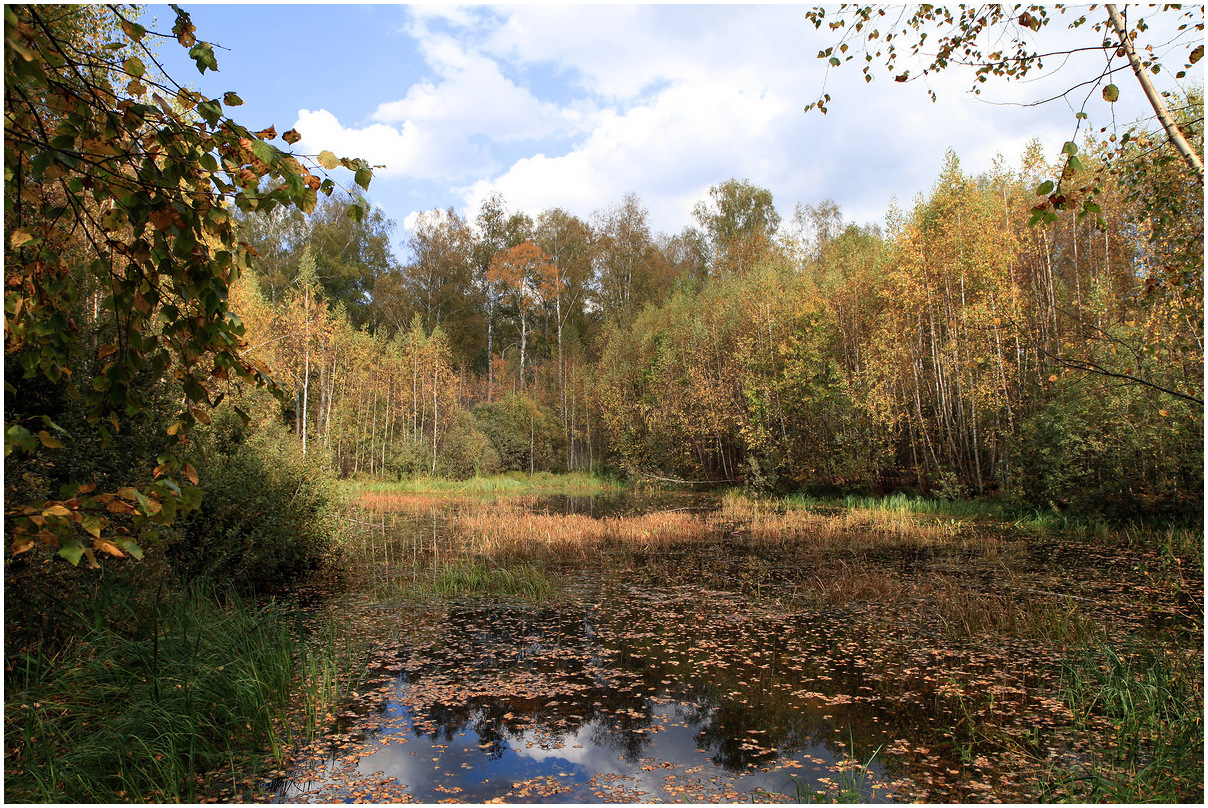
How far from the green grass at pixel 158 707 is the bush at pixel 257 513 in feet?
6.29

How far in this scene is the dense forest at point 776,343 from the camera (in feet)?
34.9

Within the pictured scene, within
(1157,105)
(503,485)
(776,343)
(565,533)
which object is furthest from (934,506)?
(503,485)

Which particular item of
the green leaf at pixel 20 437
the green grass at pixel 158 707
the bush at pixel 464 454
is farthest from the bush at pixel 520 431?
the green leaf at pixel 20 437

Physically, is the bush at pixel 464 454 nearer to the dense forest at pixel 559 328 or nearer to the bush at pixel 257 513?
the dense forest at pixel 559 328

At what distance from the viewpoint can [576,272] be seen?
3366 centimetres

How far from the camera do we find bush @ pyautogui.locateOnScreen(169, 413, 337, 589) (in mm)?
6867

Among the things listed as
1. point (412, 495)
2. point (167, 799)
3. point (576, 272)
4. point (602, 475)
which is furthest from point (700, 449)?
point (167, 799)

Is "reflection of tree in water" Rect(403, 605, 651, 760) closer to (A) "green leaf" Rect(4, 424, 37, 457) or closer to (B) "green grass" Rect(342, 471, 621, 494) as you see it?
(A) "green leaf" Rect(4, 424, 37, 457)

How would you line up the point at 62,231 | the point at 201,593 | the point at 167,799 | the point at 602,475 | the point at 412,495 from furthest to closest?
the point at 602,475
the point at 412,495
the point at 201,593
the point at 167,799
the point at 62,231

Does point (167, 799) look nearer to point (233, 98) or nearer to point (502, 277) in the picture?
point (233, 98)

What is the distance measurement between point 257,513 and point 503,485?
17.3 m

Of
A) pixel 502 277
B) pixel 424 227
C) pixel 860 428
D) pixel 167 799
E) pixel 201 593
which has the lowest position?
pixel 167 799

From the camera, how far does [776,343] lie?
2048 cm

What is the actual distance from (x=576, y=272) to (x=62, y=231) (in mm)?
31599
